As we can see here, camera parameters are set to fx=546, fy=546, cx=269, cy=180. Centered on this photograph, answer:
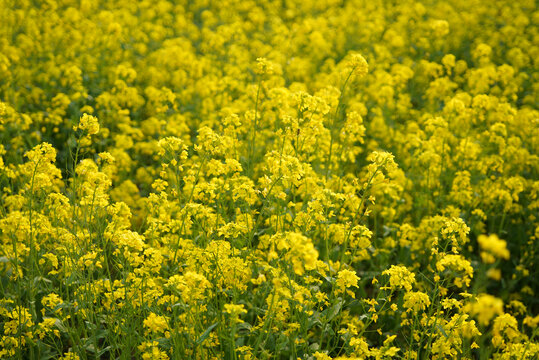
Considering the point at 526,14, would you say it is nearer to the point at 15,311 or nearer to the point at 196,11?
the point at 196,11

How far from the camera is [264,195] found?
363cm

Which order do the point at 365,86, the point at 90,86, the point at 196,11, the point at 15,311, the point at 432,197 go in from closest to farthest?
1. the point at 15,311
2. the point at 432,197
3. the point at 90,86
4. the point at 365,86
5. the point at 196,11

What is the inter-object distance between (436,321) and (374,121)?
3987 millimetres

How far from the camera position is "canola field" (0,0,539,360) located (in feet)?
11.6

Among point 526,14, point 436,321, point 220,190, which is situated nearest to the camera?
point 436,321

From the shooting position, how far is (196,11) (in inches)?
511

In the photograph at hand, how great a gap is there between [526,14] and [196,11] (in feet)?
24.4

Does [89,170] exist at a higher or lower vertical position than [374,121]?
higher

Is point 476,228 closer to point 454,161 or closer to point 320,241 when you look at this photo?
point 454,161

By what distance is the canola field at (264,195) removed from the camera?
3547mm

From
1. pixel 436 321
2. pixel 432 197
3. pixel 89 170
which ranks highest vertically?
pixel 89 170

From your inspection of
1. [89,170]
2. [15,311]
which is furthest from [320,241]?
[15,311]

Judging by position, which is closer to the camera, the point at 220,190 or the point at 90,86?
the point at 220,190

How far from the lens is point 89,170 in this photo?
13.8 ft
